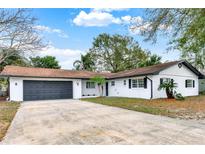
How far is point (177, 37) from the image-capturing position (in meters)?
12.3

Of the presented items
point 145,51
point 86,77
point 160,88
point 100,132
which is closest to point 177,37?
point 160,88

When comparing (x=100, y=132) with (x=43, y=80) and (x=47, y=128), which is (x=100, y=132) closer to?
(x=47, y=128)

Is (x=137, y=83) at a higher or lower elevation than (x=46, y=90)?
higher

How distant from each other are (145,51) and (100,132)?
3358cm

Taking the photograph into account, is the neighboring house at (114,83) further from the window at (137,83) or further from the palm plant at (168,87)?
the palm plant at (168,87)

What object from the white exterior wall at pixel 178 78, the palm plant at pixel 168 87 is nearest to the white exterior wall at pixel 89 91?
the white exterior wall at pixel 178 78

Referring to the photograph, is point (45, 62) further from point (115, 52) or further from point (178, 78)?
point (178, 78)

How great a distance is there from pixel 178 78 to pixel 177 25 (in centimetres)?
928

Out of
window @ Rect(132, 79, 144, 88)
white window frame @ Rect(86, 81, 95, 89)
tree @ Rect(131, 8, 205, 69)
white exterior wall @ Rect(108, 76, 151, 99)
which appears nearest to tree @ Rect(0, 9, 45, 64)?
tree @ Rect(131, 8, 205, 69)

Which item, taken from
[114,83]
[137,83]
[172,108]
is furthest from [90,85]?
[172,108]

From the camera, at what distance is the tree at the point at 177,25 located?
33.0ft

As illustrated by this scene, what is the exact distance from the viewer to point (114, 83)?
2298 cm

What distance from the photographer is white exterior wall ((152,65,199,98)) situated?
696 inches

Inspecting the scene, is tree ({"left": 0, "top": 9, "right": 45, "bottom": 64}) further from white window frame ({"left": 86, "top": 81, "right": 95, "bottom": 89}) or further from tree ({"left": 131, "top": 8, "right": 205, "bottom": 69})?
white window frame ({"left": 86, "top": 81, "right": 95, "bottom": 89})
